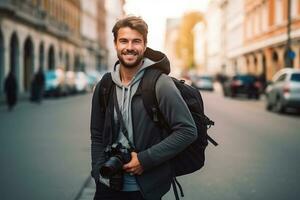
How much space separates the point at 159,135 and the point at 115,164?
339 millimetres

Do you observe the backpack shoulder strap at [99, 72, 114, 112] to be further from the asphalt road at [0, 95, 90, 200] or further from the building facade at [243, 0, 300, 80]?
the building facade at [243, 0, 300, 80]

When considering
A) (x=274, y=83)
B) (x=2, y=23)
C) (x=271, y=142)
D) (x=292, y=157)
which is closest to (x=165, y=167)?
(x=292, y=157)

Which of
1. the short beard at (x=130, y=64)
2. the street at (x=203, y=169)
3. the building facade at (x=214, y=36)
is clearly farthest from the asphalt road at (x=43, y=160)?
the building facade at (x=214, y=36)

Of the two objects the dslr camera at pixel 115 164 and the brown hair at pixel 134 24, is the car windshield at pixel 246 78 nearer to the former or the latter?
the brown hair at pixel 134 24

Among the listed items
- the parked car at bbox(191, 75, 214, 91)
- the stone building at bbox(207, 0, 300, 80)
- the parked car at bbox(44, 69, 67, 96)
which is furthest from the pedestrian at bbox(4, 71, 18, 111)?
the parked car at bbox(191, 75, 214, 91)

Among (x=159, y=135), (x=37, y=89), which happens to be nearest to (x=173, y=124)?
(x=159, y=135)

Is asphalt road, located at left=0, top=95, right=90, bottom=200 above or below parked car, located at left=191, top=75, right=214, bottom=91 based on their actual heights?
below

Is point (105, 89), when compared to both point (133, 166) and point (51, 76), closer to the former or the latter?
point (133, 166)

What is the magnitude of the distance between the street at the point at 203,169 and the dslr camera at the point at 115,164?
3551 millimetres

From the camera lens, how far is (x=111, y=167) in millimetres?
2916

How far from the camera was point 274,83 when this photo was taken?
77.1ft

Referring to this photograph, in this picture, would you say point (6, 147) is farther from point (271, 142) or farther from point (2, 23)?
point (2, 23)

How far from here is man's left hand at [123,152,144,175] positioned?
3012mm

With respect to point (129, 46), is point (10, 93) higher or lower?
lower
